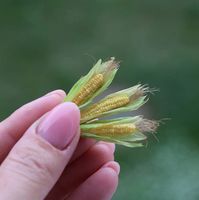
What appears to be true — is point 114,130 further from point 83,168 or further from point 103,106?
point 83,168

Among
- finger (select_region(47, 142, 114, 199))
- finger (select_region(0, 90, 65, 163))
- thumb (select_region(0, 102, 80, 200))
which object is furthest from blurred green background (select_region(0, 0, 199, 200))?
thumb (select_region(0, 102, 80, 200))

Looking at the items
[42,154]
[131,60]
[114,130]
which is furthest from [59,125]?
[131,60]

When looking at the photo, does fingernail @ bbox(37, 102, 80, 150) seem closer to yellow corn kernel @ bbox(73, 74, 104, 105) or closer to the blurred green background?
yellow corn kernel @ bbox(73, 74, 104, 105)

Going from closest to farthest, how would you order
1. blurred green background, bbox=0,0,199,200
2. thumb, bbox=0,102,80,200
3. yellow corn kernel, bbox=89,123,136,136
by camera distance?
thumb, bbox=0,102,80,200 < yellow corn kernel, bbox=89,123,136,136 < blurred green background, bbox=0,0,199,200

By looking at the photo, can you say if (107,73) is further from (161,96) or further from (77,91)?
(161,96)

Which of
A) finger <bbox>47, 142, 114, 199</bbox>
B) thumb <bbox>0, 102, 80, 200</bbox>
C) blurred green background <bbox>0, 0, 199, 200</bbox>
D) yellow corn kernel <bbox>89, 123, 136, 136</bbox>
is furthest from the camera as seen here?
blurred green background <bbox>0, 0, 199, 200</bbox>

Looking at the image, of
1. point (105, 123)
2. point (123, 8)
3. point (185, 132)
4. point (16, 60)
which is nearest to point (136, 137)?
point (105, 123)
